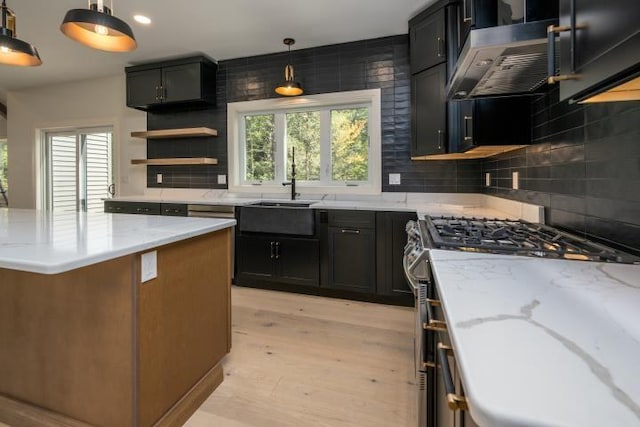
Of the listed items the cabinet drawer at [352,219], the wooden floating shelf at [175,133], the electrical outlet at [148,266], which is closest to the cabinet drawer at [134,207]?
the wooden floating shelf at [175,133]

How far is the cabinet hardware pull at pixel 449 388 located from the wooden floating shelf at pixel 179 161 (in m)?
3.72

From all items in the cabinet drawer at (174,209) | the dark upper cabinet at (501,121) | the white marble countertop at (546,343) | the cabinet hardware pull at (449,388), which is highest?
the dark upper cabinet at (501,121)

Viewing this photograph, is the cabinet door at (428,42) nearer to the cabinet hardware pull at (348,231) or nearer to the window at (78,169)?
the cabinet hardware pull at (348,231)

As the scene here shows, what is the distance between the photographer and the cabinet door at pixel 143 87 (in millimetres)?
3932

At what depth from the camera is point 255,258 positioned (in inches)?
131

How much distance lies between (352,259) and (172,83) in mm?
2945

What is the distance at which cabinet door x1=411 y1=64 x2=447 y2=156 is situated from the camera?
2773 mm

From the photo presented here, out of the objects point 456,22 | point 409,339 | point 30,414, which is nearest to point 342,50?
point 456,22

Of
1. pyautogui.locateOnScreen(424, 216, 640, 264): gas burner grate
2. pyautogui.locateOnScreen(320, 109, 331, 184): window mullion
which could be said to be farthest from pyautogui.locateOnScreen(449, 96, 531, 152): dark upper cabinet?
pyautogui.locateOnScreen(320, 109, 331, 184): window mullion

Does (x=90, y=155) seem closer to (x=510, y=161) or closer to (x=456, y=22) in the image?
(x=456, y=22)

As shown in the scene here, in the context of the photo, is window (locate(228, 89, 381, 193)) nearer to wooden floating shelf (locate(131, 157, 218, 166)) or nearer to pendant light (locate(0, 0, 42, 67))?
wooden floating shelf (locate(131, 157, 218, 166))

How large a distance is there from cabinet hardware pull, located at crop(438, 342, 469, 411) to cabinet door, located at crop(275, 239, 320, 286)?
7.87ft

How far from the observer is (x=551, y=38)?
0.86m

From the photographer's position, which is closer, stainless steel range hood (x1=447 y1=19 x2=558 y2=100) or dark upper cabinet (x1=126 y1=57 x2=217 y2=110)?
stainless steel range hood (x1=447 y1=19 x2=558 y2=100)
